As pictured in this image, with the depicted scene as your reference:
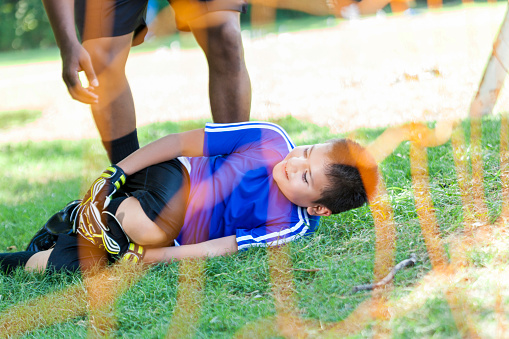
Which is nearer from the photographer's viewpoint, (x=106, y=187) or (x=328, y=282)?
(x=328, y=282)

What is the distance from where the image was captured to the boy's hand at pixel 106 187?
2.53m

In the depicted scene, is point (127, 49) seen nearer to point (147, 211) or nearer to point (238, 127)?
point (238, 127)

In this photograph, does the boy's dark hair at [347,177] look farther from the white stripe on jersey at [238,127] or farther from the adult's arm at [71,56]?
the adult's arm at [71,56]

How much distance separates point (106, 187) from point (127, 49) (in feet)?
3.51

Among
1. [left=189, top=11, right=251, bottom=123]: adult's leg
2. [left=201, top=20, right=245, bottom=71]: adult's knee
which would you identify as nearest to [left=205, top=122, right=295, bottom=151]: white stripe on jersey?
[left=189, top=11, right=251, bottom=123]: adult's leg

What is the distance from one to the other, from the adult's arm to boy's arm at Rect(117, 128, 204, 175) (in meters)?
0.34

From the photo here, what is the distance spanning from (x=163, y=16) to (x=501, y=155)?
17478 millimetres

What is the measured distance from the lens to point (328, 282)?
6.85 ft

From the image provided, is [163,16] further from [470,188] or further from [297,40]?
[470,188]

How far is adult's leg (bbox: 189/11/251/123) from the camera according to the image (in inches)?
124

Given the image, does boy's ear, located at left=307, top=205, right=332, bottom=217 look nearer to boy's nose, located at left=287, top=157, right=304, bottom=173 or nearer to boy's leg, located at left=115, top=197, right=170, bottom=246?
boy's nose, located at left=287, top=157, right=304, bottom=173

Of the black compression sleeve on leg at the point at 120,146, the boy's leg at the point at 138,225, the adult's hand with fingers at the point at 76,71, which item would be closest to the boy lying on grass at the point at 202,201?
the boy's leg at the point at 138,225

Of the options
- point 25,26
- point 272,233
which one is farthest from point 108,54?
point 25,26

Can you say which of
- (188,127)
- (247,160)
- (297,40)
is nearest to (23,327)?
(247,160)
